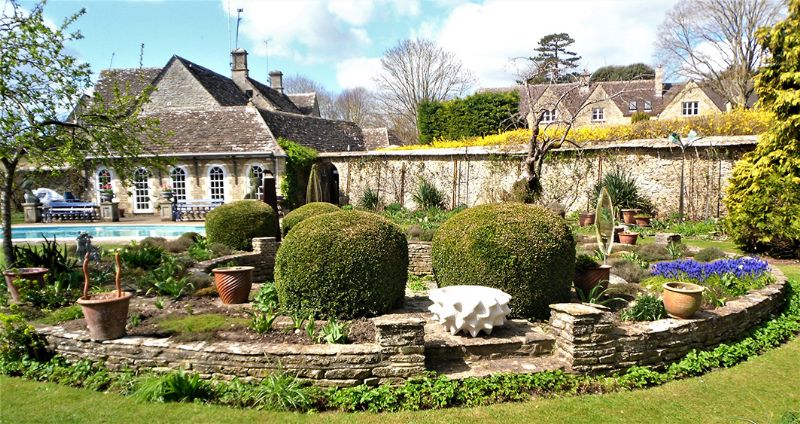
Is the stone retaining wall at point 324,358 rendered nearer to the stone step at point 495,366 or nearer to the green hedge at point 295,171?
the stone step at point 495,366

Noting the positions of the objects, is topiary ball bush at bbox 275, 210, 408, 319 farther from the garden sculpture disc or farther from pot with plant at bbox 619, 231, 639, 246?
pot with plant at bbox 619, 231, 639, 246

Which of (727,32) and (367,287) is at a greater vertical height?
(727,32)

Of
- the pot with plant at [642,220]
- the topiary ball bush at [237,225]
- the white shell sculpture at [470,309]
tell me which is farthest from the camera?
the pot with plant at [642,220]

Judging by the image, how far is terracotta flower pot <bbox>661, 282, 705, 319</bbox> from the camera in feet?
16.8

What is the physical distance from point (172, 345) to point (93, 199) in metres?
22.2

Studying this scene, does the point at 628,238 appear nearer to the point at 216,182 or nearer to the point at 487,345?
the point at 487,345

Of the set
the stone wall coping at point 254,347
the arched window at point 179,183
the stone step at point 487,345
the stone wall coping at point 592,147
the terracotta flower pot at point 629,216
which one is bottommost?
the stone step at point 487,345

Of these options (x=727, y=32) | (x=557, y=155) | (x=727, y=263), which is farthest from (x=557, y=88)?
(x=727, y=263)

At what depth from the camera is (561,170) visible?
17375 millimetres

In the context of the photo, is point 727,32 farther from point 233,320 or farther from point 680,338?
point 233,320

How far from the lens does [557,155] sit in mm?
17375

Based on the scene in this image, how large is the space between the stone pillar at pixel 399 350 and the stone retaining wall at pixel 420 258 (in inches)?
228

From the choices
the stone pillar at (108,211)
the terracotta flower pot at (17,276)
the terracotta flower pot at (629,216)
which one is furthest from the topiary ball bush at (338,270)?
the stone pillar at (108,211)

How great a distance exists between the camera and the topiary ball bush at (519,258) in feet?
18.0
